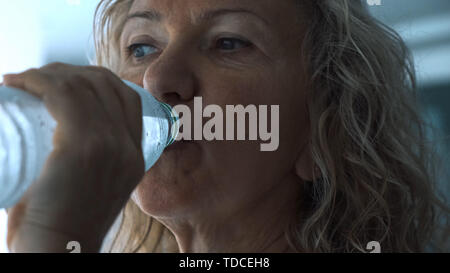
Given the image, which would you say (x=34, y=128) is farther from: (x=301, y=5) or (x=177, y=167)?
(x=301, y=5)

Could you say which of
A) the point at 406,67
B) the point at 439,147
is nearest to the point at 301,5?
the point at 406,67

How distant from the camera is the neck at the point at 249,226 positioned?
92 cm

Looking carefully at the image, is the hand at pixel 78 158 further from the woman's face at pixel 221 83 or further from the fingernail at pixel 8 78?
the woman's face at pixel 221 83

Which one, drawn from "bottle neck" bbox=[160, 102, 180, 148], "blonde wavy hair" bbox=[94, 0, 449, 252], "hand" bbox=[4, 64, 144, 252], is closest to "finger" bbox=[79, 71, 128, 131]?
"hand" bbox=[4, 64, 144, 252]

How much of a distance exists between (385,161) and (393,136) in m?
0.05

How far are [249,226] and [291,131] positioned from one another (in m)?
0.18

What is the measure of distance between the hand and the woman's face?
10.2 inches

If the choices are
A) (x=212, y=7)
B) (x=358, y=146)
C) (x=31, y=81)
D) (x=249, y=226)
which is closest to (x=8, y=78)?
(x=31, y=81)

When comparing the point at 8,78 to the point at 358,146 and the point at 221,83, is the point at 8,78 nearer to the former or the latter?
the point at 221,83

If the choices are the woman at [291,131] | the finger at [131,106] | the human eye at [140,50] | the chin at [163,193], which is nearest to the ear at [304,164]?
the woman at [291,131]

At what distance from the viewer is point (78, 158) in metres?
0.52

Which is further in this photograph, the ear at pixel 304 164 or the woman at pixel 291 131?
the ear at pixel 304 164

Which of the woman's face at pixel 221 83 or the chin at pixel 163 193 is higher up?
the woman's face at pixel 221 83

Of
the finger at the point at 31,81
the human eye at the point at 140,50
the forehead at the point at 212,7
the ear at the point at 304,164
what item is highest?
the forehead at the point at 212,7
